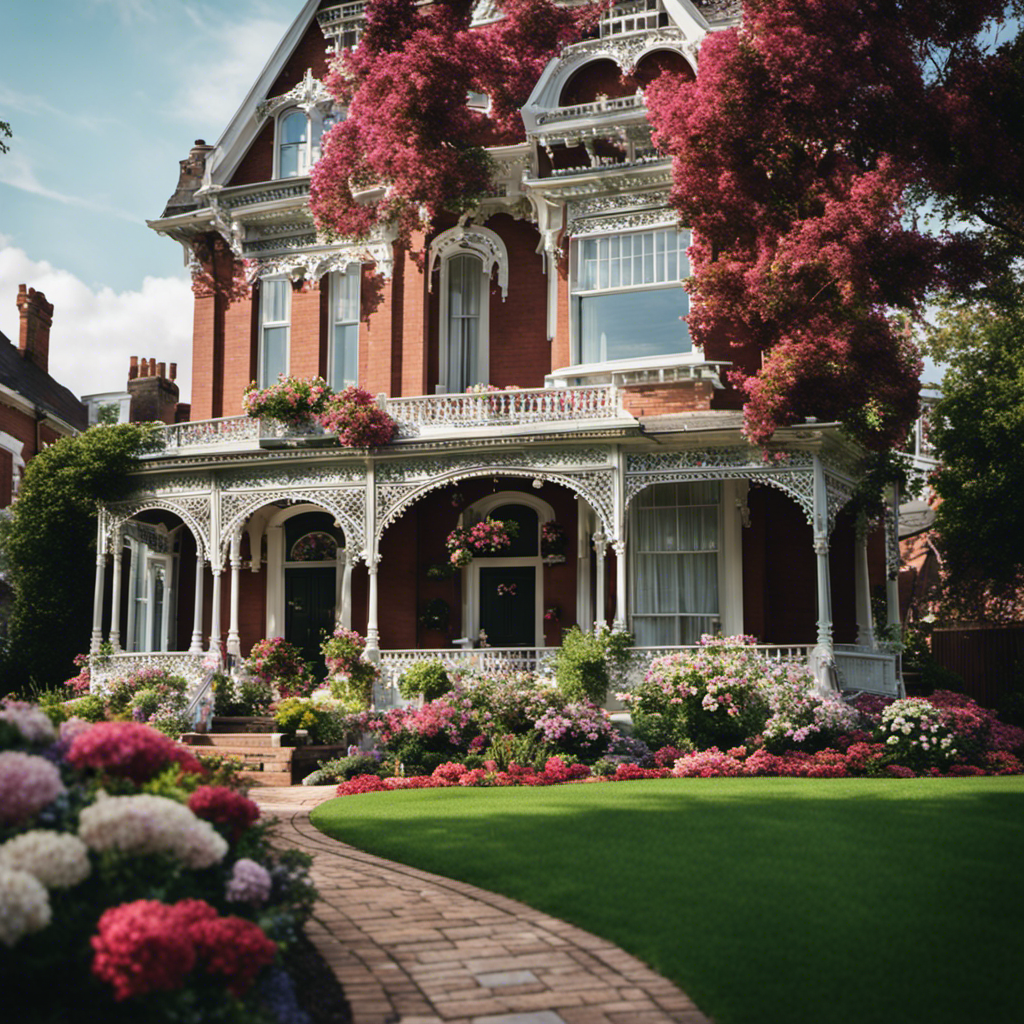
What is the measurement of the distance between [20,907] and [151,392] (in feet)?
81.0

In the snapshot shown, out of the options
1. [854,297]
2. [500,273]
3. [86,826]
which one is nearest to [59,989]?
[86,826]

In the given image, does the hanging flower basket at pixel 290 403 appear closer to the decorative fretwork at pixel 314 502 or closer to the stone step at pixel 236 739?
the decorative fretwork at pixel 314 502

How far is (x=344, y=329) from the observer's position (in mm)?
21469

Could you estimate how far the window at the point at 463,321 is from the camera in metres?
20.7

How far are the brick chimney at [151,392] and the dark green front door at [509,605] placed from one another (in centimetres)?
1149

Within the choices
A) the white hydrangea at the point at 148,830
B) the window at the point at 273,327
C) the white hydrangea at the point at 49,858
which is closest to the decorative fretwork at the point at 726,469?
the window at the point at 273,327

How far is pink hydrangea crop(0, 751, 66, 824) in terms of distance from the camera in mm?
4789

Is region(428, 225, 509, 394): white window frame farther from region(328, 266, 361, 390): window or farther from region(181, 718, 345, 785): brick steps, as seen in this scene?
region(181, 718, 345, 785): brick steps

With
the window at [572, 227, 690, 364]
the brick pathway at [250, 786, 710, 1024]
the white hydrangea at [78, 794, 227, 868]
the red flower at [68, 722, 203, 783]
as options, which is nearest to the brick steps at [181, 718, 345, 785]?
the window at [572, 227, 690, 364]

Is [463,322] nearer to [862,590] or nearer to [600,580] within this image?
[600,580]

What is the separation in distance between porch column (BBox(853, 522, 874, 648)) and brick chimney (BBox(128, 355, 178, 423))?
1670 cm

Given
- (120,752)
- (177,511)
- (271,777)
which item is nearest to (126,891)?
(120,752)

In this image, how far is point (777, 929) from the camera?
627 centimetres

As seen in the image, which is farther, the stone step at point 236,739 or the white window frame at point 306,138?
the white window frame at point 306,138
